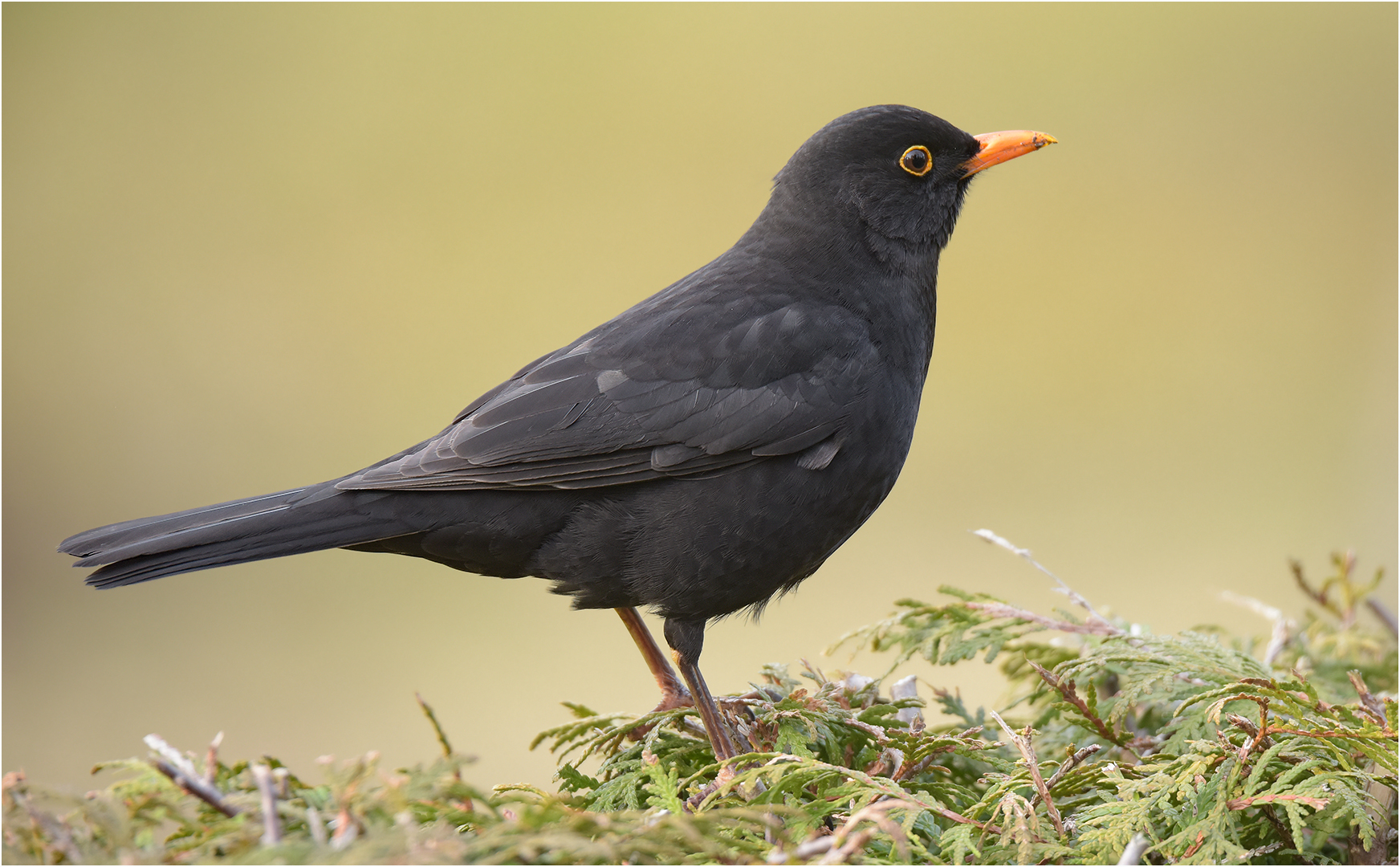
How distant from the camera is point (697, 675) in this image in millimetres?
2664

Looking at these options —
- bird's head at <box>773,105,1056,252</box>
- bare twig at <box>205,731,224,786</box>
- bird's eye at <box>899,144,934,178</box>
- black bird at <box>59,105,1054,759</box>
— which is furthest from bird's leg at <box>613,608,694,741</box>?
bird's eye at <box>899,144,934,178</box>

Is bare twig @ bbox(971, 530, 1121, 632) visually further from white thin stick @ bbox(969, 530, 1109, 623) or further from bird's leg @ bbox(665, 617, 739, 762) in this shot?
bird's leg @ bbox(665, 617, 739, 762)

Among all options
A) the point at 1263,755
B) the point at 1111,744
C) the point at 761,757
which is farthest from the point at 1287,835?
the point at 761,757

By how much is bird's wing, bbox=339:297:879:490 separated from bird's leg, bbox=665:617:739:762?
435 millimetres

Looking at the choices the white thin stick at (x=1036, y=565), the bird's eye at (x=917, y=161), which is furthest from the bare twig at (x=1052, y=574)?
the bird's eye at (x=917, y=161)

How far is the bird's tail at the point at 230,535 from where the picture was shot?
239cm

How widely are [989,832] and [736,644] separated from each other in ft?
21.1

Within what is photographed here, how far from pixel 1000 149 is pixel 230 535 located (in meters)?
2.53

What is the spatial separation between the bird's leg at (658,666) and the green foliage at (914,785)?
39 cm

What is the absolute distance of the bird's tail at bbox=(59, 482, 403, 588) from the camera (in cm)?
239

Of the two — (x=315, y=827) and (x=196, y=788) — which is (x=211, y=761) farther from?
(x=315, y=827)

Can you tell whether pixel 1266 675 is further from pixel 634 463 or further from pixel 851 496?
pixel 634 463

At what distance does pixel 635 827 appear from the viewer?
53.1 inches

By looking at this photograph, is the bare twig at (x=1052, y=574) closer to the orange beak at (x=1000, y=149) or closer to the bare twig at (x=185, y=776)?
the orange beak at (x=1000, y=149)
